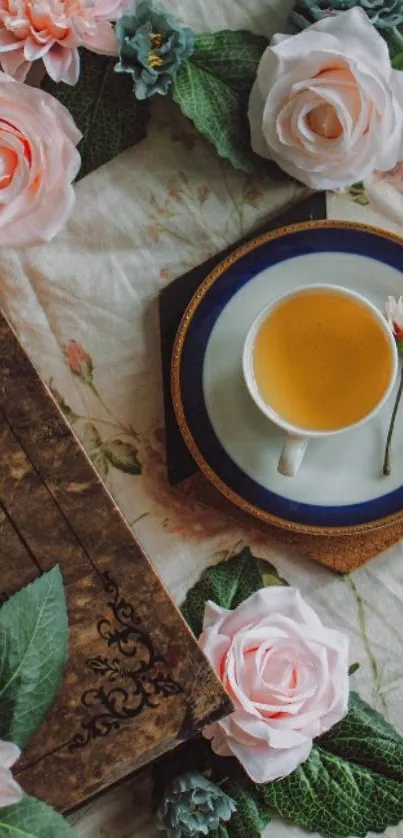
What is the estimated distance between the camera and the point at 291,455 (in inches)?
29.5

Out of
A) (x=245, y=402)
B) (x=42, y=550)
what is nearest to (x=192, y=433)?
(x=245, y=402)

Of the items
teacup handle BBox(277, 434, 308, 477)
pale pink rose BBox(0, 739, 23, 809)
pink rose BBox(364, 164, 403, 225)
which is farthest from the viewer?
pink rose BBox(364, 164, 403, 225)

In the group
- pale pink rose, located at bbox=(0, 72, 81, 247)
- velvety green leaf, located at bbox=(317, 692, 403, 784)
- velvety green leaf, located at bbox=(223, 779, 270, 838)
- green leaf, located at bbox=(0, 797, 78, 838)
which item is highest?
pale pink rose, located at bbox=(0, 72, 81, 247)

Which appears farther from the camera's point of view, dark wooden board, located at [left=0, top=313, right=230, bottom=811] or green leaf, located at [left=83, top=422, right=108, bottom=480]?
green leaf, located at [left=83, top=422, right=108, bottom=480]

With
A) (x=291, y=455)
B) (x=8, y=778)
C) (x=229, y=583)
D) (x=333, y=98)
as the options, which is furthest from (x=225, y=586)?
(x=333, y=98)

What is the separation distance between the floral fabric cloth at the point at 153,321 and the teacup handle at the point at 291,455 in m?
0.09

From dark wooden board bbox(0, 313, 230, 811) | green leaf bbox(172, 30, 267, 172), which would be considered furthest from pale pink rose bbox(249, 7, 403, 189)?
dark wooden board bbox(0, 313, 230, 811)

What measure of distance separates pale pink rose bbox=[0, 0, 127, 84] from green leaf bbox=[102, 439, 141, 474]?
0.86 ft

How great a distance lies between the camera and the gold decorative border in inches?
30.7

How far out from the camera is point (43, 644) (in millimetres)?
693

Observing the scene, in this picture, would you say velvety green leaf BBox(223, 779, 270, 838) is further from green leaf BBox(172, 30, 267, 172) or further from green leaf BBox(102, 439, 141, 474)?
green leaf BBox(172, 30, 267, 172)

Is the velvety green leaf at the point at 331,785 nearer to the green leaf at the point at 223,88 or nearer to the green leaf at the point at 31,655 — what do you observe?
the green leaf at the point at 31,655

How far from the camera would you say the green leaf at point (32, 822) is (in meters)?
0.67

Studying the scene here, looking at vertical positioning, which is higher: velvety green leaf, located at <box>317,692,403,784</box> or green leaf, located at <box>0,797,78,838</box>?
green leaf, located at <box>0,797,78,838</box>
